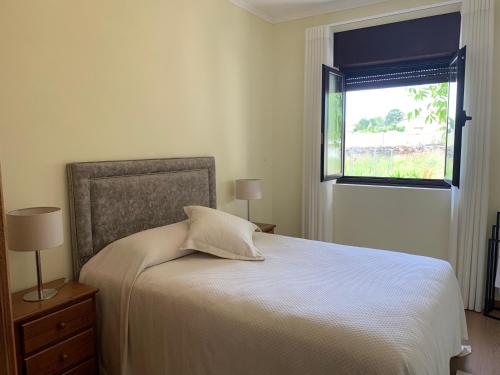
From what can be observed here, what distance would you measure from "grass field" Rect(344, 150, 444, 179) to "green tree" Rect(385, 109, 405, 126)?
34cm

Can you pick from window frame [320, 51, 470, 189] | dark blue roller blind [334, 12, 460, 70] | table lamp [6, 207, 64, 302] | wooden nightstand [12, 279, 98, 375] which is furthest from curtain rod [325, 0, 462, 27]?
wooden nightstand [12, 279, 98, 375]

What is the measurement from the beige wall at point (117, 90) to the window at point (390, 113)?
2.97ft

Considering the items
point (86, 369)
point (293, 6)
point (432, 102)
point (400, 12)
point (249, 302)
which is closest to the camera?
point (249, 302)

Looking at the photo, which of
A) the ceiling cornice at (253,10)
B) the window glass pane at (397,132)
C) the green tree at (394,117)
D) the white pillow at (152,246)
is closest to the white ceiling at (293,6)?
the ceiling cornice at (253,10)

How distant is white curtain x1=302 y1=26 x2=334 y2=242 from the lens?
12.6 ft

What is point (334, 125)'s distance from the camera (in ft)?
12.8

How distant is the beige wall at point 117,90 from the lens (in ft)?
6.69

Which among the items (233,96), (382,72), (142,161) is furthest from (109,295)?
(382,72)

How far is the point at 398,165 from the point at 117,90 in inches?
110

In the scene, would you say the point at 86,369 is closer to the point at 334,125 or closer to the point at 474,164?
the point at 334,125

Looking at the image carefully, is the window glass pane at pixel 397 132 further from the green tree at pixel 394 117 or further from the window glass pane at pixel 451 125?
the window glass pane at pixel 451 125

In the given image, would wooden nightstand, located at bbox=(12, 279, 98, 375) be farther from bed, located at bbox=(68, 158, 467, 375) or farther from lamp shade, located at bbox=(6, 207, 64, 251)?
lamp shade, located at bbox=(6, 207, 64, 251)

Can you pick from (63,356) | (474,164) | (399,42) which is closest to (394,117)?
(399,42)

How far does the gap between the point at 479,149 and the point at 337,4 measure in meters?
1.92
